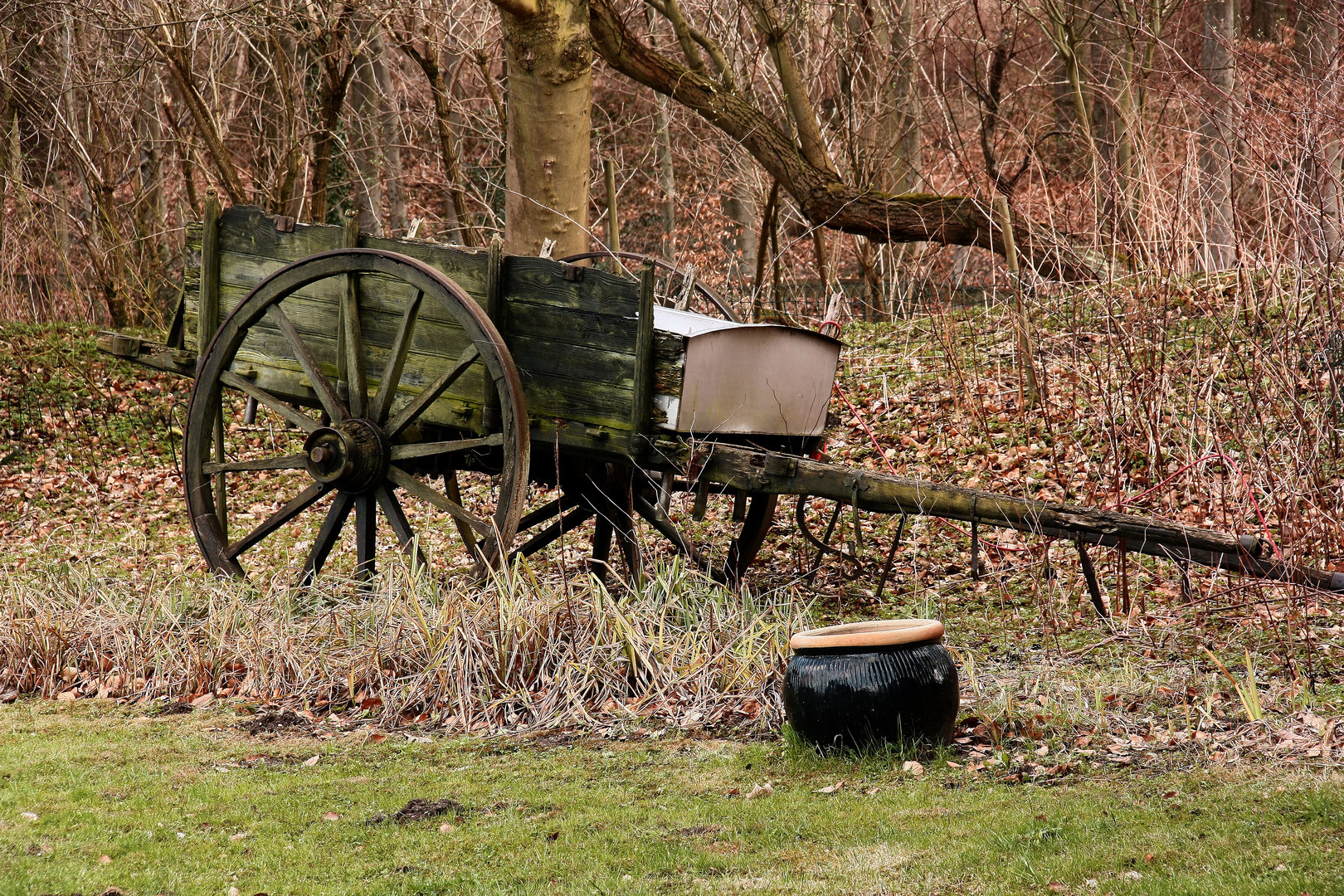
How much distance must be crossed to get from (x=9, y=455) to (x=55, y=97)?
4.86 meters

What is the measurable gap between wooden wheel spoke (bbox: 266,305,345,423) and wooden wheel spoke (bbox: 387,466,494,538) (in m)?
0.38

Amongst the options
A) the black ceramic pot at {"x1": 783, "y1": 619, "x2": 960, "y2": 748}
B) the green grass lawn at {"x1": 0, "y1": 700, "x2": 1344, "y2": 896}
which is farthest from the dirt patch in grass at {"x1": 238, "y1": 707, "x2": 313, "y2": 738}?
the black ceramic pot at {"x1": 783, "y1": 619, "x2": 960, "y2": 748}

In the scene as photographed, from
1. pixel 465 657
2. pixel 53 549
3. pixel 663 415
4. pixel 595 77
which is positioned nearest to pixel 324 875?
pixel 465 657

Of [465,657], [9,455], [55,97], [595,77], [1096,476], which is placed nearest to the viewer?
[465,657]

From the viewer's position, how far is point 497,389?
545cm

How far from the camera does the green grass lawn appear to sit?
2984mm

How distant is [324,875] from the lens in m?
3.18

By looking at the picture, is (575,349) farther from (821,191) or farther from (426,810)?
(821,191)

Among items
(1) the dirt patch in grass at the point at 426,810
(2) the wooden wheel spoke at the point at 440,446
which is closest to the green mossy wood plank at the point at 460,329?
(2) the wooden wheel spoke at the point at 440,446

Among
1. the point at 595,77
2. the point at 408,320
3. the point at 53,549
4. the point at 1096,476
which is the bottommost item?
the point at 53,549

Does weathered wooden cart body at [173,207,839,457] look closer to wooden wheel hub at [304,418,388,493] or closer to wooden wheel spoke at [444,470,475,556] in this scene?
wooden wheel hub at [304,418,388,493]

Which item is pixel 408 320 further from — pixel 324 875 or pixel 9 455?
pixel 9 455

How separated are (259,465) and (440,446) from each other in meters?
1.12

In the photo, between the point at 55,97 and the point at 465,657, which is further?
the point at 55,97
